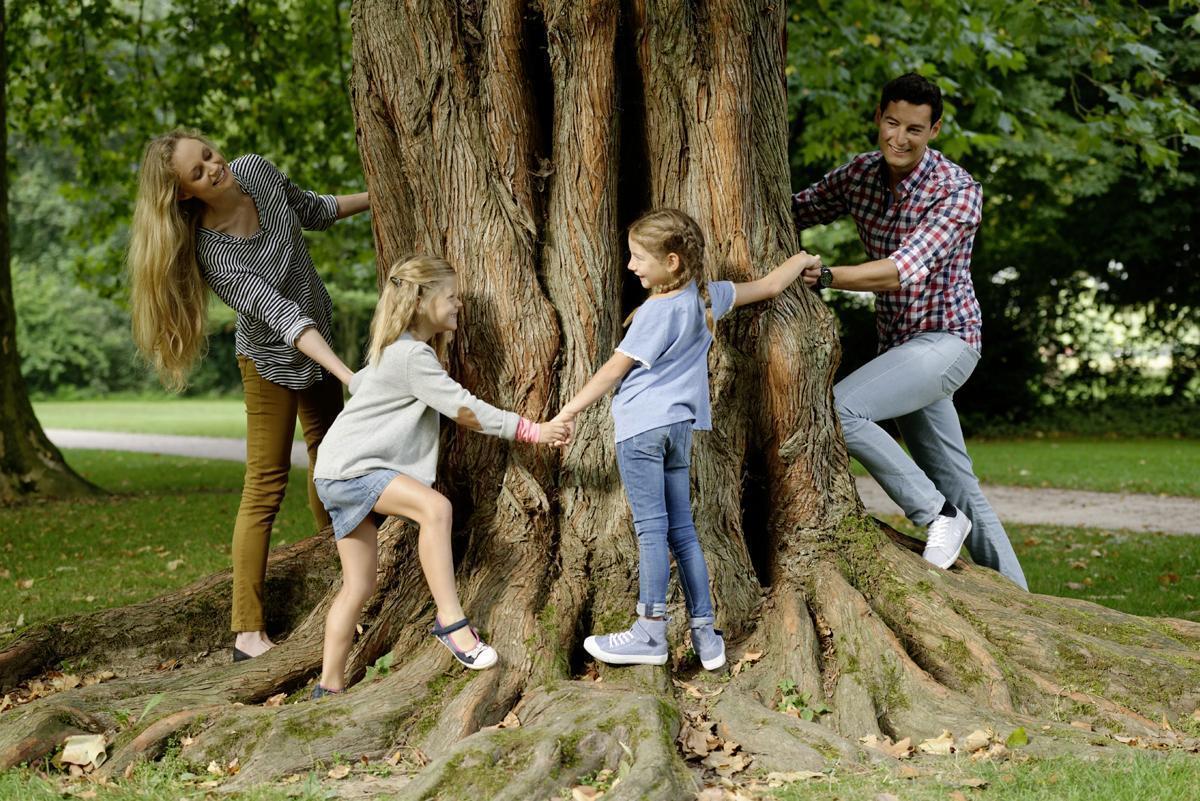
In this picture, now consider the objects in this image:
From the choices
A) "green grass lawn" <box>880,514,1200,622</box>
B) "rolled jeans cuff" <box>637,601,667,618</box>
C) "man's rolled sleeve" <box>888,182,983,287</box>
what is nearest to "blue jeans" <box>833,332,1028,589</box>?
"man's rolled sleeve" <box>888,182,983,287</box>

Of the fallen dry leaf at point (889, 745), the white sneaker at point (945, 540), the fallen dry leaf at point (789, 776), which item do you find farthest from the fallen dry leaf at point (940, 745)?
the white sneaker at point (945, 540)

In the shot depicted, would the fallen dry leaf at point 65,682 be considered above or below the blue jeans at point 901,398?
below

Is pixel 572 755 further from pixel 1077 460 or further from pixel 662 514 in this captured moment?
pixel 1077 460

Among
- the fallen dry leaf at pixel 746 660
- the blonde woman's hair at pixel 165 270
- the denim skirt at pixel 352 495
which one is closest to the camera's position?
the denim skirt at pixel 352 495

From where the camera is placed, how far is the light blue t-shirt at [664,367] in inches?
169

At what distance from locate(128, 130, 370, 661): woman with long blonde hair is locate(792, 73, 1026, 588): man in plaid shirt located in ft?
7.30

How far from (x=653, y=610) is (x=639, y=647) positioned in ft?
0.49

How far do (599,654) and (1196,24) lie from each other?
6655 mm

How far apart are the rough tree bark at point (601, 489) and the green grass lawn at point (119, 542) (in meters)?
2.49

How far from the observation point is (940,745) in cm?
400

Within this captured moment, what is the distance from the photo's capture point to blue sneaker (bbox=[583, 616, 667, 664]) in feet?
14.2

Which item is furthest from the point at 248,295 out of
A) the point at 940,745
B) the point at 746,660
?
the point at 940,745

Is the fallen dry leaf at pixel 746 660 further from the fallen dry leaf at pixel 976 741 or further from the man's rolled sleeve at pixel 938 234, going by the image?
the man's rolled sleeve at pixel 938 234

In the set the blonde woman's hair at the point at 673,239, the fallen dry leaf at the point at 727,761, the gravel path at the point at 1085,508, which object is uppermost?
the blonde woman's hair at the point at 673,239
